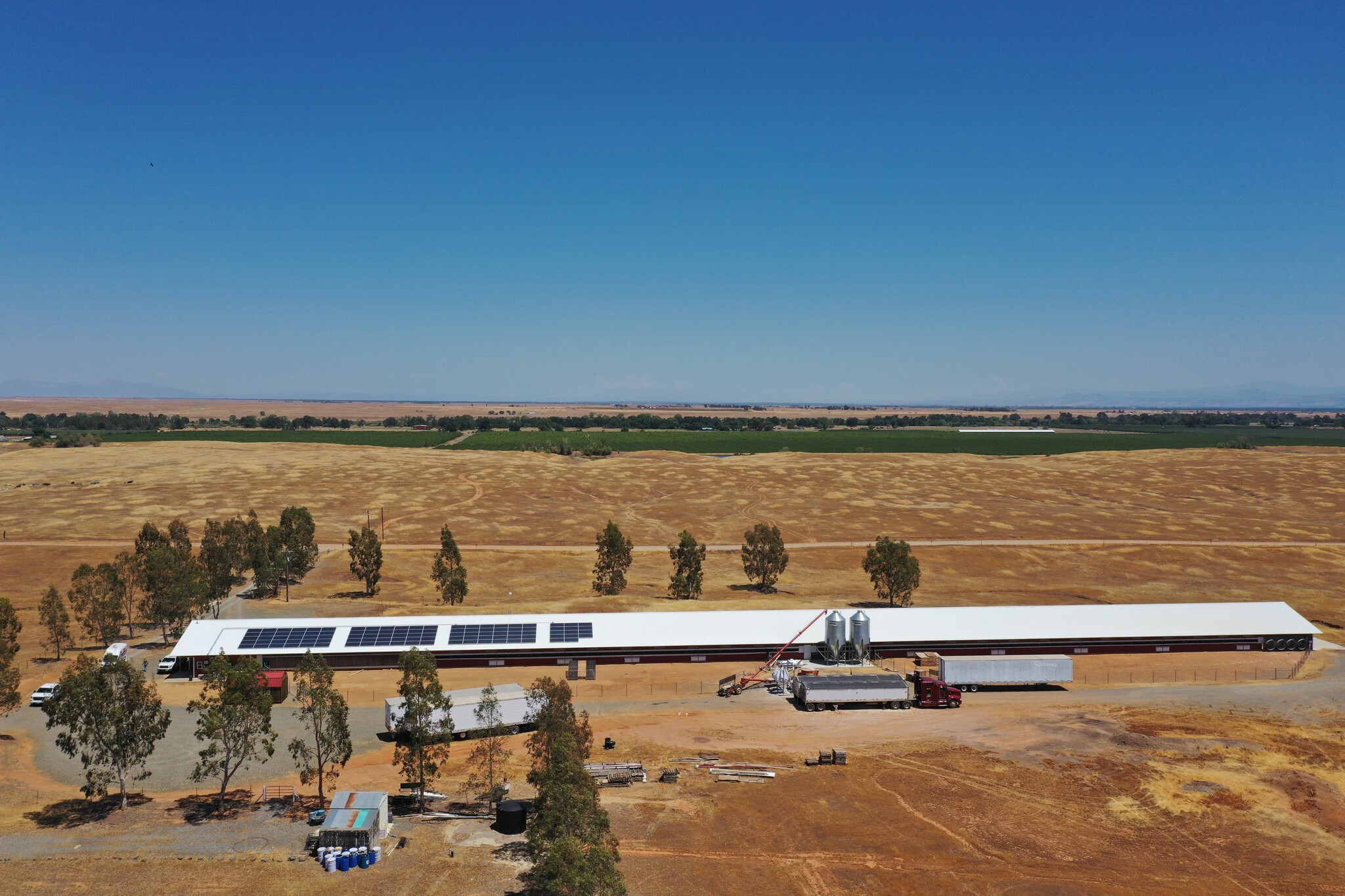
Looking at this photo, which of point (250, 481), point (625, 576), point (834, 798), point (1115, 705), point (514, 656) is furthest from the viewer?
point (250, 481)

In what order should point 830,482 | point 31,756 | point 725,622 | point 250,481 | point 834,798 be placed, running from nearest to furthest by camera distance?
point 834,798
point 31,756
point 725,622
point 250,481
point 830,482

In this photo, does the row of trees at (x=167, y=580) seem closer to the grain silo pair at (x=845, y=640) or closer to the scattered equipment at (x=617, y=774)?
the scattered equipment at (x=617, y=774)

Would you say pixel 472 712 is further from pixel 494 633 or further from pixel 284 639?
pixel 284 639

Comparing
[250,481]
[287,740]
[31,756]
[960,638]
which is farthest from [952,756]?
[250,481]

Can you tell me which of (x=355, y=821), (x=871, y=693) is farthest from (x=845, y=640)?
(x=355, y=821)

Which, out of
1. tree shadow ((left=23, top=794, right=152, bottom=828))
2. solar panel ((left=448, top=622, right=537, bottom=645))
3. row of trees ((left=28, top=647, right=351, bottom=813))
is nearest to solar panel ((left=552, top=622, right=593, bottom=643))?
solar panel ((left=448, top=622, right=537, bottom=645))

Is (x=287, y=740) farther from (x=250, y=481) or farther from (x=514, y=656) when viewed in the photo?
(x=250, y=481)

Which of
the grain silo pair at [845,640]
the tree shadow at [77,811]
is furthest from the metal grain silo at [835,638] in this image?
the tree shadow at [77,811]
